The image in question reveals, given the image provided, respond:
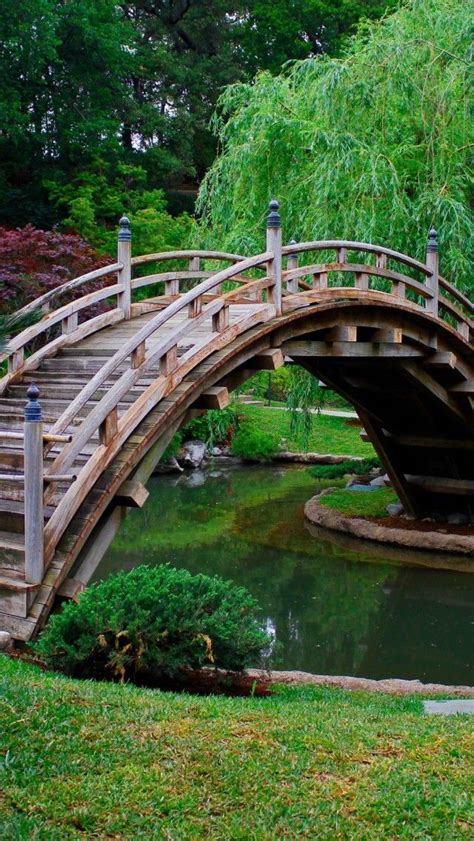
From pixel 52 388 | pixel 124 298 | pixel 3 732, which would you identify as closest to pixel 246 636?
pixel 3 732

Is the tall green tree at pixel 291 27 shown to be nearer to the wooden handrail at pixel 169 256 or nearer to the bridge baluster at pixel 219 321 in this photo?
the wooden handrail at pixel 169 256

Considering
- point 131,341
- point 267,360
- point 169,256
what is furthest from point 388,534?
point 131,341

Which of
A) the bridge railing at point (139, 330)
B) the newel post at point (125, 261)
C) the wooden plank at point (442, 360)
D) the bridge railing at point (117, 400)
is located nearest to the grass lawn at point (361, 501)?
the wooden plank at point (442, 360)

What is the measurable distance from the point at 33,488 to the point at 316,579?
23.7 feet

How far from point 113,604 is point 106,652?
0.30 m

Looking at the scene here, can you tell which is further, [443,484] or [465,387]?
[443,484]

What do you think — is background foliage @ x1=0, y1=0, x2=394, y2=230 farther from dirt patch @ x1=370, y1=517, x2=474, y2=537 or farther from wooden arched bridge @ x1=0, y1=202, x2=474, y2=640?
wooden arched bridge @ x1=0, y1=202, x2=474, y2=640

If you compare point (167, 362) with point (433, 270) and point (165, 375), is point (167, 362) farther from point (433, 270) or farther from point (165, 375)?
point (433, 270)

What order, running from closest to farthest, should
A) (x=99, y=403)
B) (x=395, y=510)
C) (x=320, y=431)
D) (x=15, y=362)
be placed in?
1. (x=99, y=403)
2. (x=15, y=362)
3. (x=395, y=510)
4. (x=320, y=431)

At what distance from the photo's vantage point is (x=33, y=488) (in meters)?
6.35

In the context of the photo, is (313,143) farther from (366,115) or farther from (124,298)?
(124,298)

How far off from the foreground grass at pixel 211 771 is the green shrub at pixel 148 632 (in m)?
0.67

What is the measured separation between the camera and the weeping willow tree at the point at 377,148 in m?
13.5

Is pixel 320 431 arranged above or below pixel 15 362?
below
